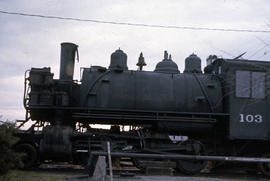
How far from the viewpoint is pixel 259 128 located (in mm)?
12805

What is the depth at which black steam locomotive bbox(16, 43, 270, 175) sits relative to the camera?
40.5 ft

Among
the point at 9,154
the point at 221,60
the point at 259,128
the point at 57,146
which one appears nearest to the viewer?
the point at 9,154

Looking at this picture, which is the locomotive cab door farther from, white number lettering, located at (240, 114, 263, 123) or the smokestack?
the smokestack

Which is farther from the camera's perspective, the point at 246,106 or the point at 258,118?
the point at 258,118

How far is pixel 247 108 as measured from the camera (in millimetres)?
12844

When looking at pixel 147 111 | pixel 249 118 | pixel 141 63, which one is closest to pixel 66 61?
pixel 141 63

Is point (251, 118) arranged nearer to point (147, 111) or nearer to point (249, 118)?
point (249, 118)

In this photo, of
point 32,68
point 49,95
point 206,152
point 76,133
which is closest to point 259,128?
point 206,152

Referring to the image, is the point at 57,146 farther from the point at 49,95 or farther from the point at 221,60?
the point at 221,60

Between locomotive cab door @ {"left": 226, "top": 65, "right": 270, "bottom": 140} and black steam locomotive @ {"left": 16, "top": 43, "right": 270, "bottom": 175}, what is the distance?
0.11 feet

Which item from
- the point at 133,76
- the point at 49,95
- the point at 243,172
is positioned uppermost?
the point at 133,76

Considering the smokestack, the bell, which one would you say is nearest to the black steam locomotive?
the smokestack

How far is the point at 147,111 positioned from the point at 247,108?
3.59 metres

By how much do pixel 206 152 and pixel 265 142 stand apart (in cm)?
233
